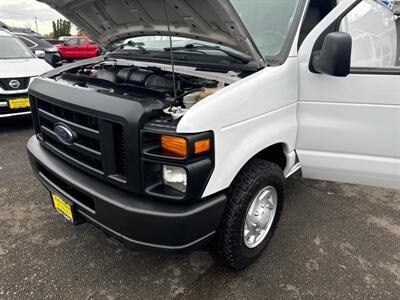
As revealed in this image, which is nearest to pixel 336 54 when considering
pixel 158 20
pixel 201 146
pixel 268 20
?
pixel 268 20

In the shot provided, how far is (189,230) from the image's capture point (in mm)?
1773

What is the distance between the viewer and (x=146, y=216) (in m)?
1.75

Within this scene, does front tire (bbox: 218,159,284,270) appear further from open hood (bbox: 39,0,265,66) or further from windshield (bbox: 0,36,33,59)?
windshield (bbox: 0,36,33,59)

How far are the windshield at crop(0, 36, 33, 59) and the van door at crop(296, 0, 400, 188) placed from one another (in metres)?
6.00

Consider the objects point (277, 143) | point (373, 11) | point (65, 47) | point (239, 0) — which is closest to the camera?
point (277, 143)

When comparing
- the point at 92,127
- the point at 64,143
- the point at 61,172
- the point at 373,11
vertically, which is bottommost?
the point at 61,172

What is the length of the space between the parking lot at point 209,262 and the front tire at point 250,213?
20 centimetres

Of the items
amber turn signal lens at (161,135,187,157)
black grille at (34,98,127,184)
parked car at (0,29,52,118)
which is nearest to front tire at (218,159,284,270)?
amber turn signal lens at (161,135,187,157)

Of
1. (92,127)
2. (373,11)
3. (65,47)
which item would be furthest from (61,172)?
(65,47)

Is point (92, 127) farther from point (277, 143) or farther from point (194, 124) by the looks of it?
point (277, 143)

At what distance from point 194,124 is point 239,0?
145 centimetres

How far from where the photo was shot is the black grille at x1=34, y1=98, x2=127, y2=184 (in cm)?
185

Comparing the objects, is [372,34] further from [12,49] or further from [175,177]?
[12,49]

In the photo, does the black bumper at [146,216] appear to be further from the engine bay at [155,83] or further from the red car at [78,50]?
the red car at [78,50]
